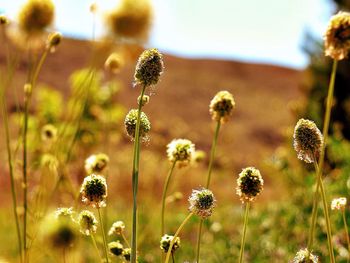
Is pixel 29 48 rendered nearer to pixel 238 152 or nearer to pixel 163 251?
pixel 163 251

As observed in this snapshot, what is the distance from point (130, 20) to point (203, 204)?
1.39 feet

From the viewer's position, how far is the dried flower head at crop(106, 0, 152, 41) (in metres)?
1.29

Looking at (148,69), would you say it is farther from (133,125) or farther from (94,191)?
(94,191)

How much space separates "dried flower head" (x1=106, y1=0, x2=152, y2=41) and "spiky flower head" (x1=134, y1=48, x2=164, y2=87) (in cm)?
5

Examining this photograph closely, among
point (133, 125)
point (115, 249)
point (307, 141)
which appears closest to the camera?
point (307, 141)

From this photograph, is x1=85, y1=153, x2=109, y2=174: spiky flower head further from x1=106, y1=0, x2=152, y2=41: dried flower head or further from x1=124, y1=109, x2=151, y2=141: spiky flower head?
x1=106, y1=0, x2=152, y2=41: dried flower head

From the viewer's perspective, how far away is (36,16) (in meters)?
1.65

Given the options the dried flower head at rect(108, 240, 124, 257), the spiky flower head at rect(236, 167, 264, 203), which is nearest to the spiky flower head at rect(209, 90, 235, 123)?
the spiky flower head at rect(236, 167, 264, 203)

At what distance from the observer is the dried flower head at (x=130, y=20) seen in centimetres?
129

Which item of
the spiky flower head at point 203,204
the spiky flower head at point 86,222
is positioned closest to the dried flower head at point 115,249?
the spiky flower head at point 86,222

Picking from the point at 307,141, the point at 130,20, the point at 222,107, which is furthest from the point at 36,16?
the point at 307,141

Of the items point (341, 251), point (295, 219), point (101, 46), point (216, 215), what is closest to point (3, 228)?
point (216, 215)

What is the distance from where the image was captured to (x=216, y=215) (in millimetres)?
7039

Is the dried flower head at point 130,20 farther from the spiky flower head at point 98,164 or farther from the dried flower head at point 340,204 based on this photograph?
the spiky flower head at point 98,164
